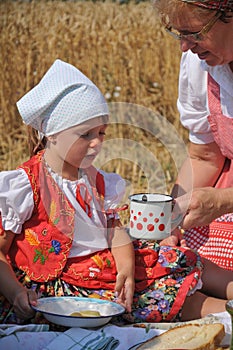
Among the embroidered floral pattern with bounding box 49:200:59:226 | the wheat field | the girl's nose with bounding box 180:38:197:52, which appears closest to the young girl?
the embroidered floral pattern with bounding box 49:200:59:226

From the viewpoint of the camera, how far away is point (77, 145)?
2.94 metres

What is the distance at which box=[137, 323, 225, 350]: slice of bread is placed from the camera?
255cm

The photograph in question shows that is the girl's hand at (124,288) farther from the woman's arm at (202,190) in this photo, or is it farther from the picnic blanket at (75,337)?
the woman's arm at (202,190)

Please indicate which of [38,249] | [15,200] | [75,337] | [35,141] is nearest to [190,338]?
[75,337]

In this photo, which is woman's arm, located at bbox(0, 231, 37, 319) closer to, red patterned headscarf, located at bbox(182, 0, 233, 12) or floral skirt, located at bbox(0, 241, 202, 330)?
floral skirt, located at bbox(0, 241, 202, 330)

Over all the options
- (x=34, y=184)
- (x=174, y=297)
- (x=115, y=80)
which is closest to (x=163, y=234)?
(x=174, y=297)

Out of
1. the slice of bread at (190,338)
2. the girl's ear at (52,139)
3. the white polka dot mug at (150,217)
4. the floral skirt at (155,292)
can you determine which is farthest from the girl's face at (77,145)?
the slice of bread at (190,338)

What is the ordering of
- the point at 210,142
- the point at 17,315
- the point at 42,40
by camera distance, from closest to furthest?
the point at 17,315
the point at 210,142
the point at 42,40

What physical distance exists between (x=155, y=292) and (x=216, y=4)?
1181 mm

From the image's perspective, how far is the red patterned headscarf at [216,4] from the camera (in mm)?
2842

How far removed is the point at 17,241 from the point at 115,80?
4606 mm

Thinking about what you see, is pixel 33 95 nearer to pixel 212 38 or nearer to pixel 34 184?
pixel 34 184

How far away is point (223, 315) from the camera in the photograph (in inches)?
116

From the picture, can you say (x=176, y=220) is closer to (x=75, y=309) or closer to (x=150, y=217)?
(x=150, y=217)
